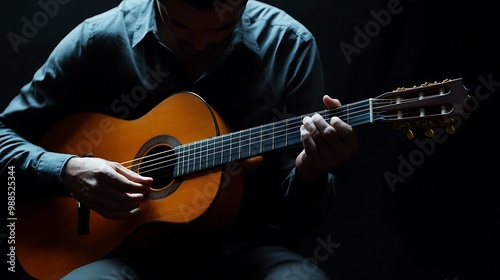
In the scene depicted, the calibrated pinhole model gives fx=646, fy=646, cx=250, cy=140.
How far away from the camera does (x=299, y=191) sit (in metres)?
1.39

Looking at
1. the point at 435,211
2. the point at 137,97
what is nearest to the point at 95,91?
the point at 137,97

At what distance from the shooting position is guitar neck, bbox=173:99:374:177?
49.8 inches

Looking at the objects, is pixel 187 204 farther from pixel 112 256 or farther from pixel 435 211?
pixel 435 211

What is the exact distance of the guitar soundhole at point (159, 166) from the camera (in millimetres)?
1395

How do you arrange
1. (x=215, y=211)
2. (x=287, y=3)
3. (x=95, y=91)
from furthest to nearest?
(x=287, y=3) < (x=95, y=91) < (x=215, y=211)

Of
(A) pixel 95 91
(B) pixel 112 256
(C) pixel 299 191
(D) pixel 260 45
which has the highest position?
(D) pixel 260 45

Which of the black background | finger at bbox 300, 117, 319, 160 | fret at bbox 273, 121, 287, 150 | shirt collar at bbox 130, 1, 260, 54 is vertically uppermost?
shirt collar at bbox 130, 1, 260, 54

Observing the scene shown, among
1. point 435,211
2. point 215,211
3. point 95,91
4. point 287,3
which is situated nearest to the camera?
Answer: point 215,211

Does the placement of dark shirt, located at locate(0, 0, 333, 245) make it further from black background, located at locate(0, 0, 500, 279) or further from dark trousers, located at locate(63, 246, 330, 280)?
black background, located at locate(0, 0, 500, 279)

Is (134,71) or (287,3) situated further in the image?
(287,3)

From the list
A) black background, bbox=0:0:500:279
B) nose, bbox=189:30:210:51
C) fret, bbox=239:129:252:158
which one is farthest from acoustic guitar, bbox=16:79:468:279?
black background, bbox=0:0:500:279

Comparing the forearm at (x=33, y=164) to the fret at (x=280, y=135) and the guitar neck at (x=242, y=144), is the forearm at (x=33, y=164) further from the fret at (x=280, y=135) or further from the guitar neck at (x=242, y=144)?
the fret at (x=280, y=135)

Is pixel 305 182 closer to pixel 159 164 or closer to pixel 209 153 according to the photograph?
pixel 209 153

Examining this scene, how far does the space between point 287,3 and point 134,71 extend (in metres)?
0.56
